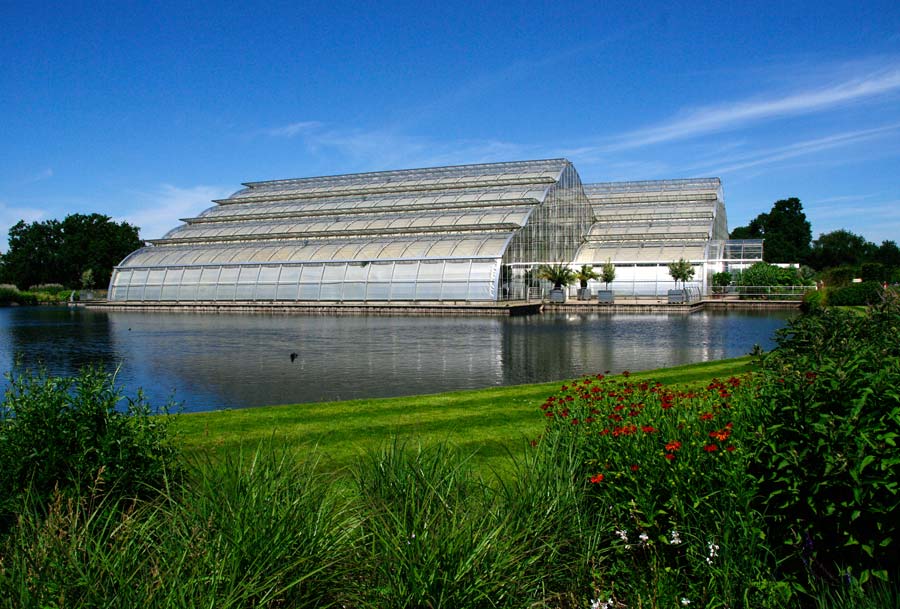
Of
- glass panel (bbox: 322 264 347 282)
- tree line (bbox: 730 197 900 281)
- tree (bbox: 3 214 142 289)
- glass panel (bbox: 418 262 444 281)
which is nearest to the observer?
glass panel (bbox: 418 262 444 281)

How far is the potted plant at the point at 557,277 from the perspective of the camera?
62.1m

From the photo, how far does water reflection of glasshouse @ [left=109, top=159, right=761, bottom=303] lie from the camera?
62281 mm

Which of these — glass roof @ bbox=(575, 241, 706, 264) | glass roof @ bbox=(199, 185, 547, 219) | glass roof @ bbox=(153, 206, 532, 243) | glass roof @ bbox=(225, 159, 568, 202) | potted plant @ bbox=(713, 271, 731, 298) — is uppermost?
glass roof @ bbox=(225, 159, 568, 202)

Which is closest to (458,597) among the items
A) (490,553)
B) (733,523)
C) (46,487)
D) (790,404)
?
(490,553)

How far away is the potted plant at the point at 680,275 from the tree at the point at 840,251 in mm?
73328

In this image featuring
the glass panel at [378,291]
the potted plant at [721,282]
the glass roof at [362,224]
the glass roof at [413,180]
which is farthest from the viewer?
the glass roof at [413,180]

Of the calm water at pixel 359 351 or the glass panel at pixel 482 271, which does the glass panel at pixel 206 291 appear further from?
the glass panel at pixel 482 271

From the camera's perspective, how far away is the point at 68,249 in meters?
108

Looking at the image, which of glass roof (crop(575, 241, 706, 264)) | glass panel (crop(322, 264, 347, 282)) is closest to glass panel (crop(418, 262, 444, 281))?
glass panel (crop(322, 264, 347, 282))

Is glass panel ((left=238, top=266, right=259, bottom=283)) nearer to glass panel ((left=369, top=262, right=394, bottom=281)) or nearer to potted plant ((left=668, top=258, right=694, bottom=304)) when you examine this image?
glass panel ((left=369, top=262, right=394, bottom=281))

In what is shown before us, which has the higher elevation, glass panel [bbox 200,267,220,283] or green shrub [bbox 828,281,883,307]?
glass panel [bbox 200,267,220,283]

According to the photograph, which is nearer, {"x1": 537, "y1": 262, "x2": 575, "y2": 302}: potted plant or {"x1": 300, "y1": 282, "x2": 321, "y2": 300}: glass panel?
{"x1": 537, "y1": 262, "x2": 575, "y2": 302}: potted plant

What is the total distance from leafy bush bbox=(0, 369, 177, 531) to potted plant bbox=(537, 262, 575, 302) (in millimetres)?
56110

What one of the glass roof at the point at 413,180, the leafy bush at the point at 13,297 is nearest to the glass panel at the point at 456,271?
the glass roof at the point at 413,180
